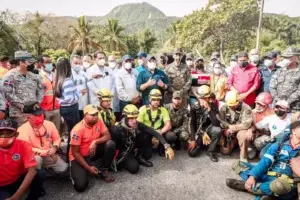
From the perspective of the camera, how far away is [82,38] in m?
39.0

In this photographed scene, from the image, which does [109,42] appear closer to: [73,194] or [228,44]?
[228,44]

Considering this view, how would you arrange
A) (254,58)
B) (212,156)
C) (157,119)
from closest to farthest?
1. (212,156)
2. (157,119)
3. (254,58)

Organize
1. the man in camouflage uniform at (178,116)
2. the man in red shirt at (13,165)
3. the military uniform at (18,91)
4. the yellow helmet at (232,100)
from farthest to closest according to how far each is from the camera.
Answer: the man in camouflage uniform at (178,116) < the yellow helmet at (232,100) < the military uniform at (18,91) < the man in red shirt at (13,165)

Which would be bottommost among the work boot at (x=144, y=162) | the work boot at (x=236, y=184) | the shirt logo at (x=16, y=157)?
the work boot at (x=144, y=162)

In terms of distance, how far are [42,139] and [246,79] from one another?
4990 millimetres

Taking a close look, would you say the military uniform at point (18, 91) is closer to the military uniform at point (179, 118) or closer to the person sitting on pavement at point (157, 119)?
the person sitting on pavement at point (157, 119)

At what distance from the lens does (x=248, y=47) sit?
27.5 meters

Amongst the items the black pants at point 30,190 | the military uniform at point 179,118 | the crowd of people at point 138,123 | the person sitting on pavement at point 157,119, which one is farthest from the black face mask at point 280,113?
the black pants at point 30,190

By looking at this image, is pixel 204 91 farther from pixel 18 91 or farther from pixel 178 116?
pixel 18 91

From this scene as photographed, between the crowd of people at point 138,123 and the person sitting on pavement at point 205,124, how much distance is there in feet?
0.08

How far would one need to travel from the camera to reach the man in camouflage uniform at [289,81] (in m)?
5.96

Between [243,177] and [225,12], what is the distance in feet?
75.4

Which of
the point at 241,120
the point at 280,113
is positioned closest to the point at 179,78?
the point at 241,120

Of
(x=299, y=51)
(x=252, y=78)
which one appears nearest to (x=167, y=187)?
(x=252, y=78)
